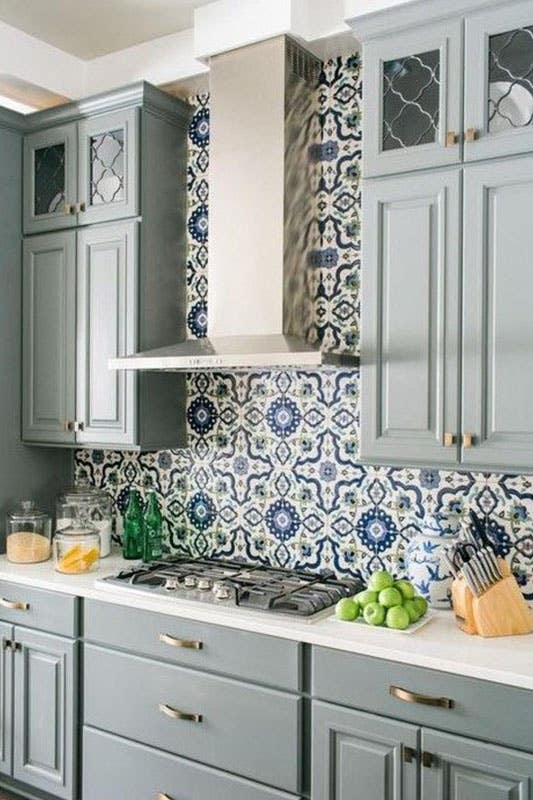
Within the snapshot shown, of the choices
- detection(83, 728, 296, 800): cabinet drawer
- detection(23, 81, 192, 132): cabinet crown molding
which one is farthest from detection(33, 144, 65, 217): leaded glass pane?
detection(83, 728, 296, 800): cabinet drawer

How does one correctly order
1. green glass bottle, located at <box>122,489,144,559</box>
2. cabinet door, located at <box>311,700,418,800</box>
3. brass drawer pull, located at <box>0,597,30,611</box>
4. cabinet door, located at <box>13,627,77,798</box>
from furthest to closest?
green glass bottle, located at <box>122,489,144,559</box>
brass drawer pull, located at <box>0,597,30,611</box>
cabinet door, located at <box>13,627,77,798</box>
cabinet door, located at <box>311,700,418,800</box>

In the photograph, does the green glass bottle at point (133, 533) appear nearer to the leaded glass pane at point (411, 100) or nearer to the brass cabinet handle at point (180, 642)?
the brass cabinet handle at point (180, 642)

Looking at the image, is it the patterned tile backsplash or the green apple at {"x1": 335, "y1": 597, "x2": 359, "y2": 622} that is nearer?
the green apple at {"x1": 335, "y1": 597, "x2": 359, "y2": 622}

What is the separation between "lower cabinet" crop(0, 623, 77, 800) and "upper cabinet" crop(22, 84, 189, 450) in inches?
30.4

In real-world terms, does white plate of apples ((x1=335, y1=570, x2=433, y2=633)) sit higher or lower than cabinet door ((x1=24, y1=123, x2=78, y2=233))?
lower

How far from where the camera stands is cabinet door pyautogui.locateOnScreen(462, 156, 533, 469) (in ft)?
7.18

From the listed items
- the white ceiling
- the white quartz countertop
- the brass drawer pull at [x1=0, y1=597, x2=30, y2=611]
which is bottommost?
the brass drawer pull at [x1=0, y1=597, x2=30, y2=611]

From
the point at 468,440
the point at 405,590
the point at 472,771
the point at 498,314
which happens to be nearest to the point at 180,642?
the point at 405,590

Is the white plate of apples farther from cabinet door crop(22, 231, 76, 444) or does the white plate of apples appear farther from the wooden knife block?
cabinet door crop(22, 231, 76, 444)

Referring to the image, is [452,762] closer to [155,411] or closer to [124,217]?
[155,411]

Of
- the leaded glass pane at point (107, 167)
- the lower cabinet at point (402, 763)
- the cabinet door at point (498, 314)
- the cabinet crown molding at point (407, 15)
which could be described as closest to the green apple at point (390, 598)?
the lower cabinet at point (402, 763)

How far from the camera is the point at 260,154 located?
2771 mm

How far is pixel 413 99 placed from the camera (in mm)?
2389

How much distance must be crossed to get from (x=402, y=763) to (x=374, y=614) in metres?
0.39
